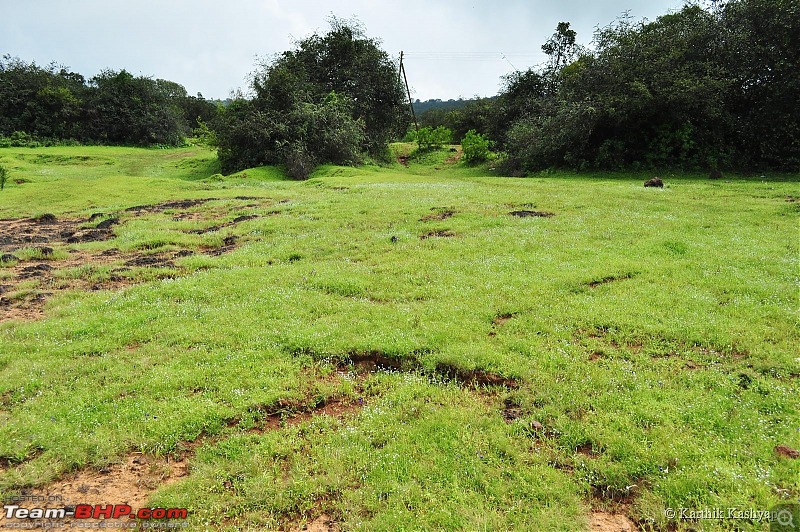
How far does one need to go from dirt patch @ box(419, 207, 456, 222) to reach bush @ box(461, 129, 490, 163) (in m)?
Result: 26.1

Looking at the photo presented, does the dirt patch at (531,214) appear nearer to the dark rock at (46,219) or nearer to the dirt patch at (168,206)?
the dirt patch at (168,206)

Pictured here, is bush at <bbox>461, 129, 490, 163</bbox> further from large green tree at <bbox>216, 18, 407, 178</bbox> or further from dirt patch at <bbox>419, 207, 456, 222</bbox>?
dirt patch at <bbox>419, 207, 456, 222</bbox>

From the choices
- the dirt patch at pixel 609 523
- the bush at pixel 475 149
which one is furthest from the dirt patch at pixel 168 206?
the bush at pixel 475 149

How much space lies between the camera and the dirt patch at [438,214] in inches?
615

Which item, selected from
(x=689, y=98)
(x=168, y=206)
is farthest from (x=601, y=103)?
(x=168, y=206)

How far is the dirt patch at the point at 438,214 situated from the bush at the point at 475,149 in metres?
26.1

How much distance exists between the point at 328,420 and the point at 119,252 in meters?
11.1

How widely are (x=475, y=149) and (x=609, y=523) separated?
39778mm

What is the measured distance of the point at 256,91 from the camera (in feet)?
129

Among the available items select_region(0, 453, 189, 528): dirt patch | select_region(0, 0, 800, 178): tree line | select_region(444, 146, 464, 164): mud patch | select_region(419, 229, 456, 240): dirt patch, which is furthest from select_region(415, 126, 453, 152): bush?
select_region(0, 453, 189, 528): dirt patch

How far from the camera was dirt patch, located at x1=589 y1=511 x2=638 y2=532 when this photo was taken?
3.91 m

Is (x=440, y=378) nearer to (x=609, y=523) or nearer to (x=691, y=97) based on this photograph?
(x=609, y=523)

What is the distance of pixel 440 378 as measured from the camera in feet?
20.2

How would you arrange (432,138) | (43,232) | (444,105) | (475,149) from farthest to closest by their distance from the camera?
(444,105)
(432,138)
(475,149)
(43,232)
